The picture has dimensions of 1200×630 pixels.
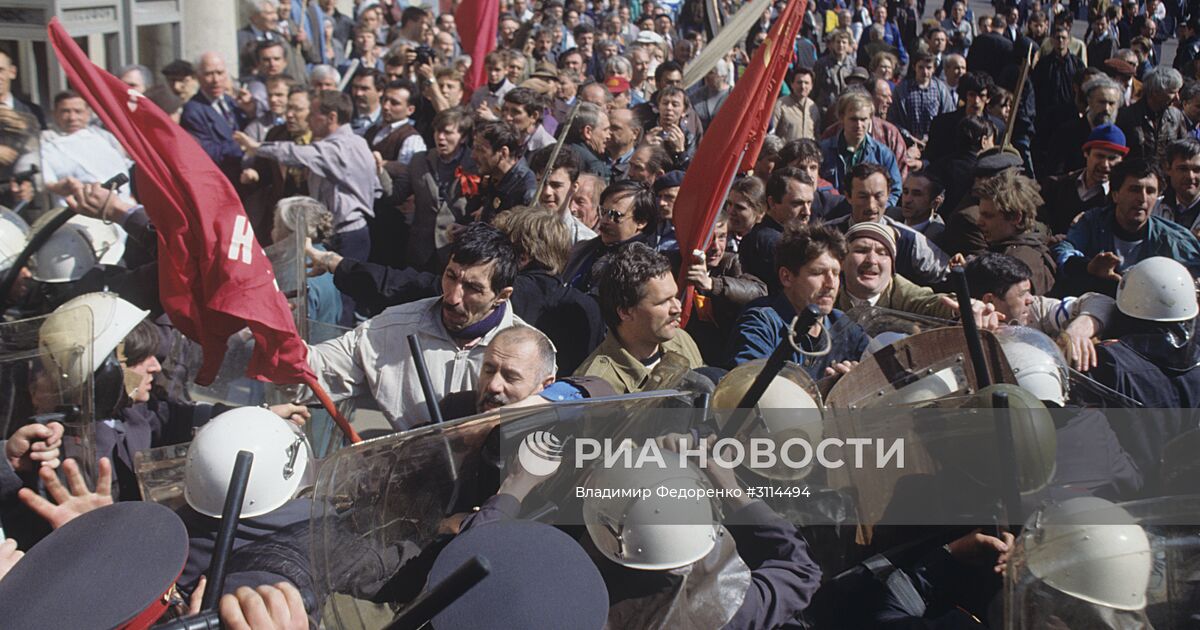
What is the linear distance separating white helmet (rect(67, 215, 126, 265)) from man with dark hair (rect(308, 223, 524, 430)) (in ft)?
5.37

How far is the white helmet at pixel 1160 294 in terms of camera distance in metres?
3.56

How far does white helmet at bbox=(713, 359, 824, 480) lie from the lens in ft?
8.08

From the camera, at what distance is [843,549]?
8.57 feet

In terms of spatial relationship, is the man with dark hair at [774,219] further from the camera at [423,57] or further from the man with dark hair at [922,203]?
the camera at [423,57]

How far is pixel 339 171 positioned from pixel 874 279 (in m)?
3.24

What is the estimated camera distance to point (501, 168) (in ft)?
19.2

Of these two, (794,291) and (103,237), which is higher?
(794,291)

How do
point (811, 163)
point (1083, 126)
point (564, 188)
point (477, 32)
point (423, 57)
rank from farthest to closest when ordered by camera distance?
point (477, 32)
point (423, 57)
point (1083, 126)
point (811, 163)
point (564, 188)

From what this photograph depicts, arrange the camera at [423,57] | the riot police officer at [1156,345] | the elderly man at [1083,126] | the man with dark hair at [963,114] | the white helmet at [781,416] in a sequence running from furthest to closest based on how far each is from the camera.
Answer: the camera at [423,57], the man with dark hair at [963,114], the elderly man at [1083,126], the riot police officer at [1156,345], the white helmet at [781,416]

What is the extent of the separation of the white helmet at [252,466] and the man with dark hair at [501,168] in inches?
122

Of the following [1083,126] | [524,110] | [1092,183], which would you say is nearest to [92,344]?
[524,110]

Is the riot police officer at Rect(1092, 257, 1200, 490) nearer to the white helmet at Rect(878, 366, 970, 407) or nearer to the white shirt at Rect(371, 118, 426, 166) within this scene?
the white helmet at Rect(878, 366, 970, 407)

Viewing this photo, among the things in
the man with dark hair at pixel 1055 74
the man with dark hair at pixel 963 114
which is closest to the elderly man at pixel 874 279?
Answer: the man with dark hair at pixel 963 114

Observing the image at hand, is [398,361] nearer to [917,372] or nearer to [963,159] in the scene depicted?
[917,372]
